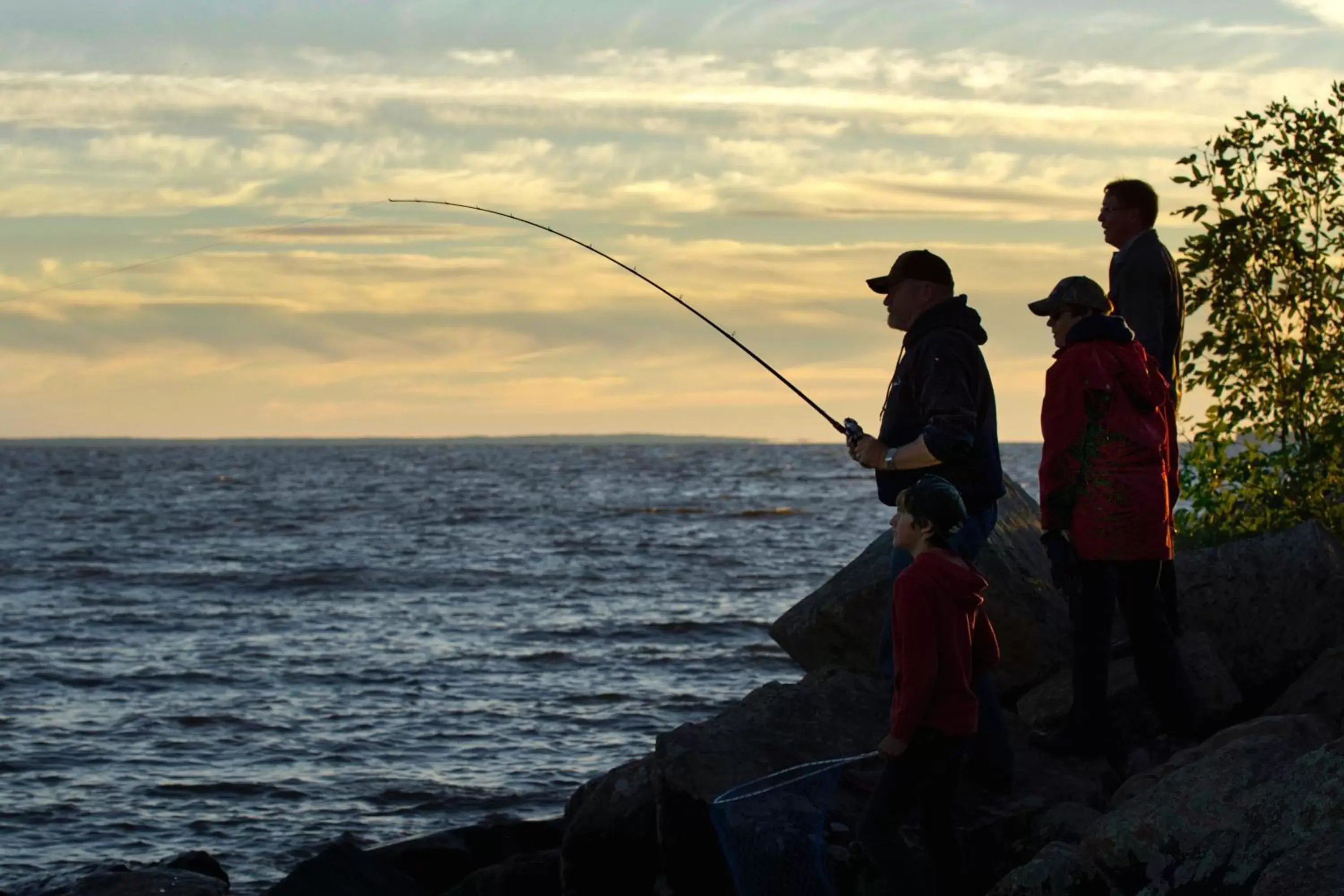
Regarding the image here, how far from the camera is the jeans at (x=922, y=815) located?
16.4 feet

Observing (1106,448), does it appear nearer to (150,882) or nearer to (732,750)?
(732,750)

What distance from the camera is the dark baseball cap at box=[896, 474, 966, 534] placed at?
495 cm

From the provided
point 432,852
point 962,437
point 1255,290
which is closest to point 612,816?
point 432,852

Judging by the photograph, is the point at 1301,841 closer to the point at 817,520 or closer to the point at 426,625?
the point at 426,625

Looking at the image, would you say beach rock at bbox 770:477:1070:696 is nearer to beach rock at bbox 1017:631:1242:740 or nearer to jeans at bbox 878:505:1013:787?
beach rock at bbox 1017:631:1242:740

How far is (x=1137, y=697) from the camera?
6.92 m

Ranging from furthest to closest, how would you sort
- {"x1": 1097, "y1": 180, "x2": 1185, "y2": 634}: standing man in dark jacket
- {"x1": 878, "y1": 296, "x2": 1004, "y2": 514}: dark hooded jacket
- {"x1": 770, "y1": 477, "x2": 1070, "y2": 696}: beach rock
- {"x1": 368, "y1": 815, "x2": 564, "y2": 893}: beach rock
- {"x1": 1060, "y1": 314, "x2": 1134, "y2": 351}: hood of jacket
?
{"x1": 368, "y1": 815, "x2": 564, "y2": 893}: beach rock
{"x1": 770, "y1": 477, "x2": 1070, "y2": 696}: beach rock
{"x1": 1097, "y1": 180, "x2": 1185, "y2": 634}: standing man in dark jacket
{"x1": 1060, "y1": 314, "x2": 1134, "y2": 351}: hood of jacket
{"x1": 878, "y1": 296, "x2": 1004, "y2": 514}: dark hooded jacket

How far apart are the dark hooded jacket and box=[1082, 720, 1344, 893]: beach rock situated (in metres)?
1.22

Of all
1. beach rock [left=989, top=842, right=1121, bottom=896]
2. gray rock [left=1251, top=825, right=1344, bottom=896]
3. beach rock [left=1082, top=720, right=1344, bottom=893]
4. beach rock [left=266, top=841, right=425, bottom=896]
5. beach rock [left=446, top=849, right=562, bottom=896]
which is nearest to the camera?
gray rock [left=1251, top=825, right=1344, bottom=896]

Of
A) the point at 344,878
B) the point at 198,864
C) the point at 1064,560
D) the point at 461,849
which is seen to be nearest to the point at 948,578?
the point at 1064,560

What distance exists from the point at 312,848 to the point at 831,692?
429 cm

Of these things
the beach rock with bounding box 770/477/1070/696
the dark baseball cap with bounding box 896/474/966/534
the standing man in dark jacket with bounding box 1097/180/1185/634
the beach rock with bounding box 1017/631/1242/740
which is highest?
the standing man in dark jacket with bounding box 1097/180/1185/634

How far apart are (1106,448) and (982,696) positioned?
3.75ft

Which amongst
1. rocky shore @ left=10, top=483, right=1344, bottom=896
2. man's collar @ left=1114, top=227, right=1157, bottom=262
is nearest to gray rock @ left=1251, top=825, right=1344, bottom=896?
rocky shore @ left=10, top=483, right=1344, bottom=896
